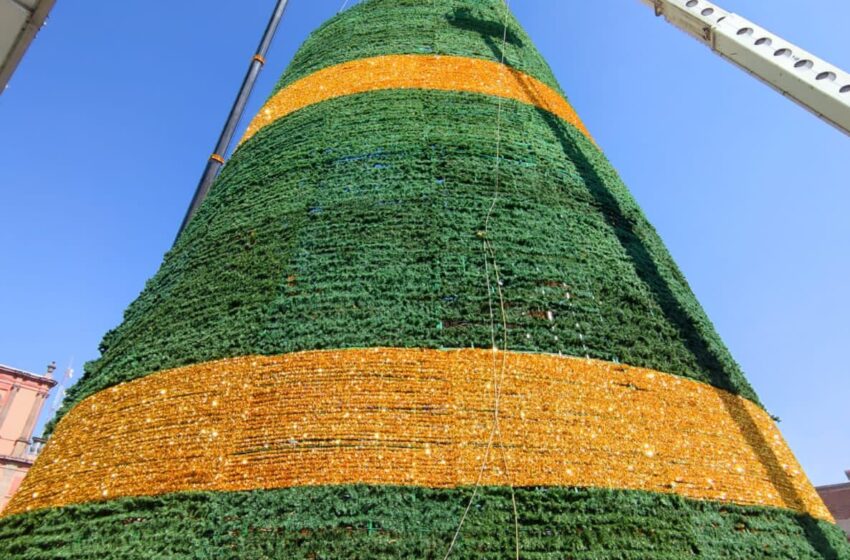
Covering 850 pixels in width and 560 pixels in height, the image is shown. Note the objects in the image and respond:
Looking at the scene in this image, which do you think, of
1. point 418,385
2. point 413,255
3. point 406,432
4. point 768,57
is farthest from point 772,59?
point 406,432

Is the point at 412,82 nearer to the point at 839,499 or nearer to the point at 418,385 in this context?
the point at 418,385

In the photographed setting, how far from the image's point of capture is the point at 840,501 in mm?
19578

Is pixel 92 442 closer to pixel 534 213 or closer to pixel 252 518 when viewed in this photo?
pixel 252 518

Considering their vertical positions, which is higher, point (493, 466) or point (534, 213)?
point (534, 213)

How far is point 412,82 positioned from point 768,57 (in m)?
2.95

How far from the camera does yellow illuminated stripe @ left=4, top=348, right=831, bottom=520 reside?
203cm

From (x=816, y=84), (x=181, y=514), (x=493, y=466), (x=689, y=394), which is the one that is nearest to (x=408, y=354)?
(x=493, y=466)

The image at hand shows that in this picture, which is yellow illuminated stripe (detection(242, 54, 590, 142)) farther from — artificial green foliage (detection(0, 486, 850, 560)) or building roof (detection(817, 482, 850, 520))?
building roof (detection(817, 482, 850, 520))

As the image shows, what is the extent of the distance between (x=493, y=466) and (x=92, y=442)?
1942 mm

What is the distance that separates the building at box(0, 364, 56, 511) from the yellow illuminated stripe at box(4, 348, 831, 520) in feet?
89.8

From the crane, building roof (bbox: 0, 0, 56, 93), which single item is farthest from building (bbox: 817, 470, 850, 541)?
building roof (bbox: 0, 0, 56, 93)

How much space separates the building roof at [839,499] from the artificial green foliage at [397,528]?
2377cm

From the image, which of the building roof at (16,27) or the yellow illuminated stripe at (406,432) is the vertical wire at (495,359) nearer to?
the yellow illuminated stripe at (406,432)

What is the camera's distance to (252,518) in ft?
6.22
